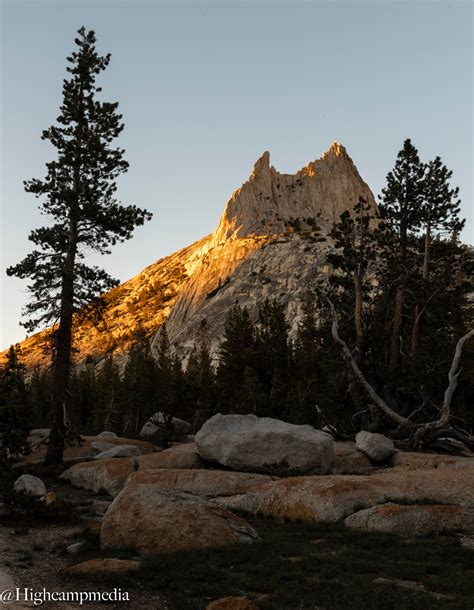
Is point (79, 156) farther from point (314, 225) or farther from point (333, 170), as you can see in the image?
point (333, 170)

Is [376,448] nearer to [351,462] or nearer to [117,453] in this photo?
[351,462]

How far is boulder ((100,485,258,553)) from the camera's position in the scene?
36.4 feet

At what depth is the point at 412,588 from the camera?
8.75m

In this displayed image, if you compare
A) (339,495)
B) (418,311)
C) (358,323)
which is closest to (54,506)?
(339,495)

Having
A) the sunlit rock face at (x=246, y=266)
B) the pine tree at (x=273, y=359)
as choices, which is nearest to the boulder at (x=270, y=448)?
the pine tree at (x=273, y=359)

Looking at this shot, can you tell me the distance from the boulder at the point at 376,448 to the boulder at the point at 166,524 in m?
11.7

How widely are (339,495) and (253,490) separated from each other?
338 cm

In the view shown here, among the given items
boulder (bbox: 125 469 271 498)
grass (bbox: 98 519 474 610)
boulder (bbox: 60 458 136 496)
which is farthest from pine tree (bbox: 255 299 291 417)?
grass (bbox: 98 519 474 610)

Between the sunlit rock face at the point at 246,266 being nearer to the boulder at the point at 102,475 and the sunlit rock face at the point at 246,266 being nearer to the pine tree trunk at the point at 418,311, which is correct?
the pine tree trunk at the point at 418,311

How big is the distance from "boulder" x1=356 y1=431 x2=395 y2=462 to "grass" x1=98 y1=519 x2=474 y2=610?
34.3 ft

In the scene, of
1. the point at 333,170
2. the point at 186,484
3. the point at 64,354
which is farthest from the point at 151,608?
the point at 333,170

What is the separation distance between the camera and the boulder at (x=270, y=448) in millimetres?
20953

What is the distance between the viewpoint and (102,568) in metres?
9.47

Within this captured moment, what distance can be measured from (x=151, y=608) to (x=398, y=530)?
7151mm
